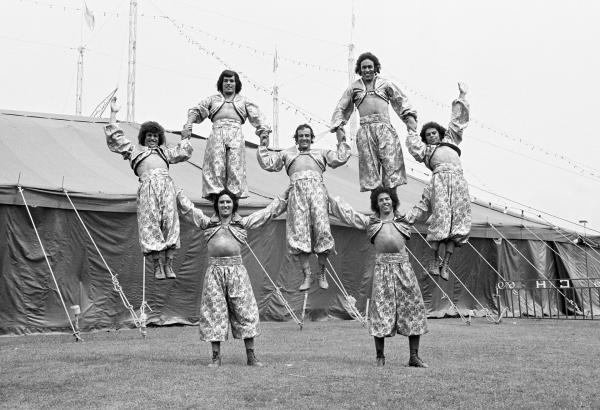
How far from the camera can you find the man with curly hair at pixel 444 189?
6102 millimetres

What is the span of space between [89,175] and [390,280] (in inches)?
258

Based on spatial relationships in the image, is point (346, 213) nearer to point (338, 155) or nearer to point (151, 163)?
point (338, 155)

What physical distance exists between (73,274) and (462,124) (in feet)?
21.9

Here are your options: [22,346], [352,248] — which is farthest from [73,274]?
[352,248]

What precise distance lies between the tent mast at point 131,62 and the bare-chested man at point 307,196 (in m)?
9.10

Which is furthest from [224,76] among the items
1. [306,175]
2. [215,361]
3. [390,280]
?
[215,361]

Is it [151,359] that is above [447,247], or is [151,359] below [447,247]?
below

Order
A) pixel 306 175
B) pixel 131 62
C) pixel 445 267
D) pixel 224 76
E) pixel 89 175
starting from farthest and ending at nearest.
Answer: pixel 131 62, pixel 89 175, pixel 224 76, pixel 306 175, pixel 445 267

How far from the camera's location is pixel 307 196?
632 centimetres

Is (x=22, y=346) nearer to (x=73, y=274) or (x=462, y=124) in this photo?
(x=73, y=274)

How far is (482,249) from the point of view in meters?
14.7

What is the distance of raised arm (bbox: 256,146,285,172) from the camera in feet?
21.4

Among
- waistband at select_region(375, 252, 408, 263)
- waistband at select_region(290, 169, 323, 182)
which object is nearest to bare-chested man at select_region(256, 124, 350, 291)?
waistband at select_region(290, 169, 323, 182)

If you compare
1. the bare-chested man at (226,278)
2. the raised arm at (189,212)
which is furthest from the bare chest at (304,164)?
the raised arm at (189,212)
